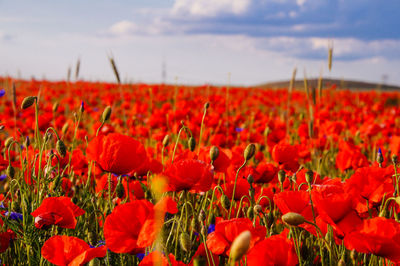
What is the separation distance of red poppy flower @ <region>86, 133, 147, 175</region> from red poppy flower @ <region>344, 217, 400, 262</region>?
0.64 metres

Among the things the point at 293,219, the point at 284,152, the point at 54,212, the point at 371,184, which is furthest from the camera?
the point at 284,152

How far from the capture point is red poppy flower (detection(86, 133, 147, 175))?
1160 millimetres

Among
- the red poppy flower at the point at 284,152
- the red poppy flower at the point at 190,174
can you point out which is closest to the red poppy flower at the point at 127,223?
the red poppy flower at the point at 190,174

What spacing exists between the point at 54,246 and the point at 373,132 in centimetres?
300

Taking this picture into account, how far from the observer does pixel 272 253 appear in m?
0.89

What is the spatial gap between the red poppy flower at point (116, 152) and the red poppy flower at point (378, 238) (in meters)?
0.64

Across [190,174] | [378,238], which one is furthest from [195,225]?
[378,238]

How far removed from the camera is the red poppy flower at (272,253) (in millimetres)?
869

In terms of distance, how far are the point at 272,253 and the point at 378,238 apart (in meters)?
0.23

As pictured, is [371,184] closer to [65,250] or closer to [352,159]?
[352,159]

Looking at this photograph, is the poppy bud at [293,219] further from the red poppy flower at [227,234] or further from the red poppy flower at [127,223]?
the red poppy flower at [127,223]

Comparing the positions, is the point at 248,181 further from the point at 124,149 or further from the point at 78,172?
the point at 78,172

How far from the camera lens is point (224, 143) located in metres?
2.84

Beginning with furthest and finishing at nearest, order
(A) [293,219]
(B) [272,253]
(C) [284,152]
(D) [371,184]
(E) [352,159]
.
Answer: (E) [352,159] < (C) [284,152] < (D) [371,184] < (B) [272,253] < (A) [293,219]
